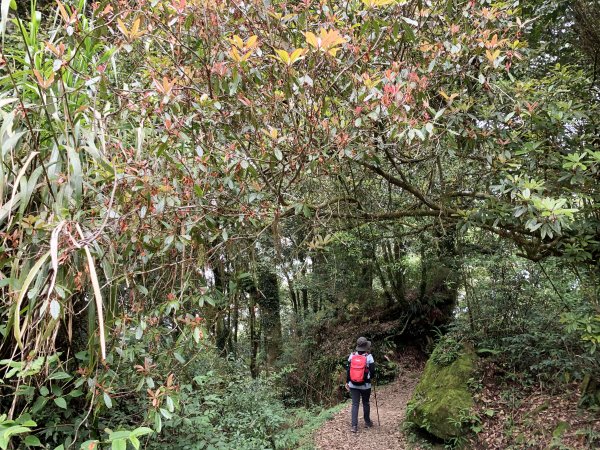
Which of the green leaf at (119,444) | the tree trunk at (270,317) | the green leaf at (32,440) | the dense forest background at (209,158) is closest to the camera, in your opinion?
the green leaf at (119,444)

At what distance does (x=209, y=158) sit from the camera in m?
2.71

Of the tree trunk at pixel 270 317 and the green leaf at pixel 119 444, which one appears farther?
the tree trunk at pixel 270 317

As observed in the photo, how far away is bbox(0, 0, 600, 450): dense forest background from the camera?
6.97 ft

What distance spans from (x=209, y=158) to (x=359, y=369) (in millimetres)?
5342

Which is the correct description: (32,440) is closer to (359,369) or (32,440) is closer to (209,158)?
(209,158)

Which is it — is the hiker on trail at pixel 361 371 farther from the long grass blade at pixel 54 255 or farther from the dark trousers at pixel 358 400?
the long grass blade at pixel 54 255

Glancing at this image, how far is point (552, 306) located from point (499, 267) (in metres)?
1.24

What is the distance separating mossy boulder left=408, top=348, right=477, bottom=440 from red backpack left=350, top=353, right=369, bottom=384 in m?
0.92

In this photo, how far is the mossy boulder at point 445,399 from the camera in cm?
575

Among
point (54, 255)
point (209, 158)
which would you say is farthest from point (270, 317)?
point (54, 255)

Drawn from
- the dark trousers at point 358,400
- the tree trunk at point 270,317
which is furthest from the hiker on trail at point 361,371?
the tree trunk at point 270,317

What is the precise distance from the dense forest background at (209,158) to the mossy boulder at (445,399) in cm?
20

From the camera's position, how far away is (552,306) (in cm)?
676

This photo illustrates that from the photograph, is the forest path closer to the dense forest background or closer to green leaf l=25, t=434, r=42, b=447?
the dense forest background
